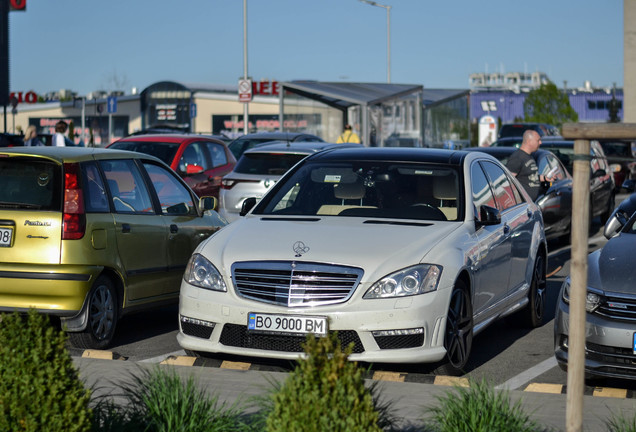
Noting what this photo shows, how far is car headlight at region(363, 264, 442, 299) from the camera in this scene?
6867 millimetres

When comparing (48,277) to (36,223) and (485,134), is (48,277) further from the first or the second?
(485,134)

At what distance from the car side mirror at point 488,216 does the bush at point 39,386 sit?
171 inches

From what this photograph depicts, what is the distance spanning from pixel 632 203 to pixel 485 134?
3064 centimetres

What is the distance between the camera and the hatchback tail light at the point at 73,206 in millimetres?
8078

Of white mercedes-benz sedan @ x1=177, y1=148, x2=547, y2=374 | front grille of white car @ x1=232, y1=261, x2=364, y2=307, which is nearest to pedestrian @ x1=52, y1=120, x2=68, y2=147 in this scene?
white mercedes-benz sedan @ x1=177, y1=148, x2=547, y2=374

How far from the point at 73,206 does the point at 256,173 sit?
8532 millimetres

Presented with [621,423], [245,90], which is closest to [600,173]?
[621,423]

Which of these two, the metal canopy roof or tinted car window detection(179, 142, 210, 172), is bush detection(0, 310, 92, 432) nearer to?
tinted car window detection(179, 142, 210, 172)

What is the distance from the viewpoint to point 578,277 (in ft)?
14.3

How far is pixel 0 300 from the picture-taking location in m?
8.06

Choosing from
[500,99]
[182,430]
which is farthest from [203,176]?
[500,99]

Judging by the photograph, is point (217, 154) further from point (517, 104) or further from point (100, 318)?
point (517, 104)

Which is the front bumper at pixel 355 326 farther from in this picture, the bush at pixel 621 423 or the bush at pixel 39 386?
the bush at pixel 39 386

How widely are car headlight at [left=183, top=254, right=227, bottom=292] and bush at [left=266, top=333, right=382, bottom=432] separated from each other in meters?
3.16
